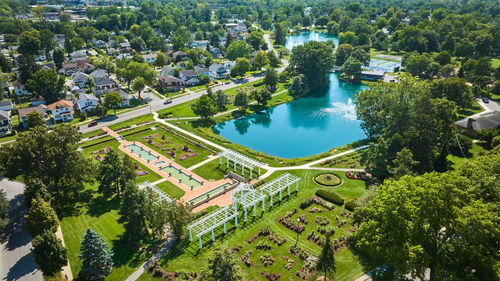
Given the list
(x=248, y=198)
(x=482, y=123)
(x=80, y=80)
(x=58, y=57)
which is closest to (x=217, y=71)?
(x=80, y=80)

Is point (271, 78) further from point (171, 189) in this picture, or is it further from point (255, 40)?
point (171, 189)

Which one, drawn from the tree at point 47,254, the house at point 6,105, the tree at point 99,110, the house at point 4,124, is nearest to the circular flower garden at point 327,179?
the tree at point 47,254

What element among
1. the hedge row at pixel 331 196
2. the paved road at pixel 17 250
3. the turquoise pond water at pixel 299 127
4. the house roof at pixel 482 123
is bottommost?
the turquoise pond water at pixel 299 127

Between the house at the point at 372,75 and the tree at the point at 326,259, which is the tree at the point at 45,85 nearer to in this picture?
the tree at the point at 326,259

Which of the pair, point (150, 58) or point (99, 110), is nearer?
point (99, 110)

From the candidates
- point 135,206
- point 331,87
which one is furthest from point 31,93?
point 331,87

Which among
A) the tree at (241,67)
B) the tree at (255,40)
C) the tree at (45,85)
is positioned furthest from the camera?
the tree at (255,40)
